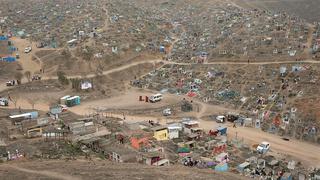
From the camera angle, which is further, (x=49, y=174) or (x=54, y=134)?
(x=54, y=134)

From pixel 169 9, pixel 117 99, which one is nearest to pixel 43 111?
pixel 117 99

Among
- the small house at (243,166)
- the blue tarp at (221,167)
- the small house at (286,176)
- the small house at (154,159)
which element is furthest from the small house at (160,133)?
the small house at (286,176)

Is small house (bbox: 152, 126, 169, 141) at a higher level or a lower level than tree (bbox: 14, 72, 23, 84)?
lower

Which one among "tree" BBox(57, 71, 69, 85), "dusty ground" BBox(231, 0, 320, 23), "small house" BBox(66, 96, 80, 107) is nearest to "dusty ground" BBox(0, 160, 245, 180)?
"small house" BBox(66, 96, 80, 107)

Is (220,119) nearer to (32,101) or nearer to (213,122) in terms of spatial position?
(213,122)

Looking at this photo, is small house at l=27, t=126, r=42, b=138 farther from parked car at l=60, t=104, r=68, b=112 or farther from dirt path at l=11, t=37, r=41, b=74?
dirt path at l=11, t=37, r=41, b=74

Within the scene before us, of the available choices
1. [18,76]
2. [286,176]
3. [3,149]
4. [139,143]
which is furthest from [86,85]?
[286,176]
